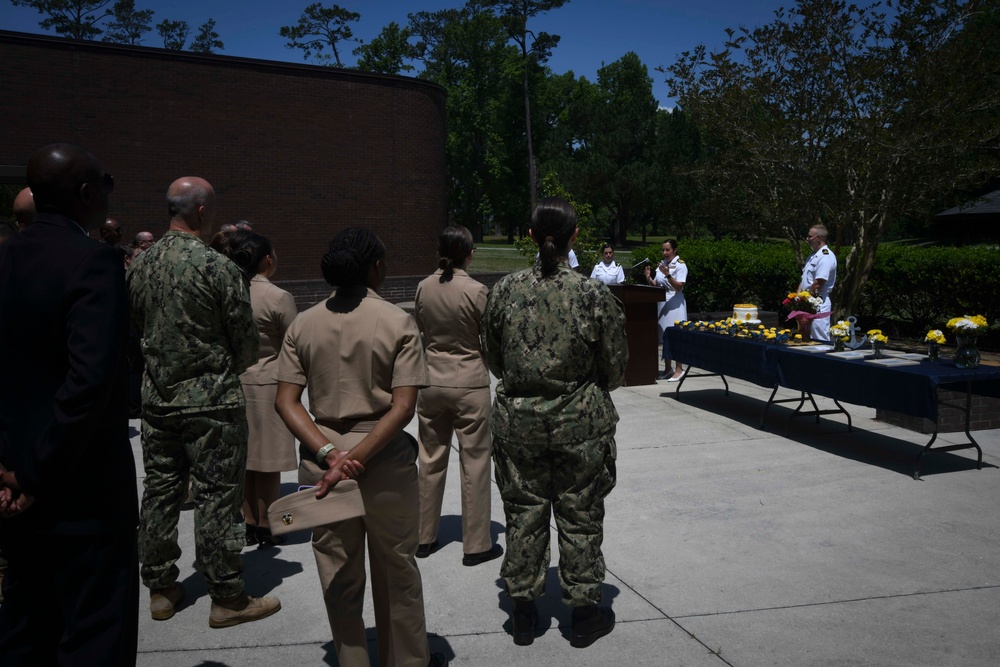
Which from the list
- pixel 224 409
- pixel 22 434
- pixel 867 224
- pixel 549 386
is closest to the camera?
pixel 22 434

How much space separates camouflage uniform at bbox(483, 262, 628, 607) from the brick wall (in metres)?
18.2

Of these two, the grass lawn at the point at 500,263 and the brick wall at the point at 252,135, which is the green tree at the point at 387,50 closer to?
the grass lawn at the point at 500,263

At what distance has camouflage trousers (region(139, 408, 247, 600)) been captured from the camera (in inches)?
161

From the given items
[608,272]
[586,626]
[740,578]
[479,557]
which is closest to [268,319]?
[479,557]

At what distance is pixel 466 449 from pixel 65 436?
9.69 feet

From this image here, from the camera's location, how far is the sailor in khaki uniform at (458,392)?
5.04m

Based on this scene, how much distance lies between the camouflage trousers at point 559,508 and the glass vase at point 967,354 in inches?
169

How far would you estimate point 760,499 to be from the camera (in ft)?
20.3

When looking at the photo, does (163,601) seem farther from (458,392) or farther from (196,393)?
(458,392)

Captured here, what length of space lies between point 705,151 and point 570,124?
16.0m

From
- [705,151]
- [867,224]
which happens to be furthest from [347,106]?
[705,151]

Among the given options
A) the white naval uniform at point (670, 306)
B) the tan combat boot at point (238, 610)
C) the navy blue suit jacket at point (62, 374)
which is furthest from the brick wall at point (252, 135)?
the navy blue suit jacket at point (62, 374)

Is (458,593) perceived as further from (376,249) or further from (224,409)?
(376,249)

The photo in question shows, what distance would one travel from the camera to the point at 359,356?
10.4ft
